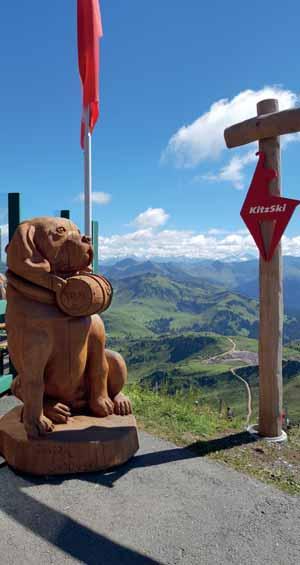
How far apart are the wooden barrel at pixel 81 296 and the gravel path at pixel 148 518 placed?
59.9 inches

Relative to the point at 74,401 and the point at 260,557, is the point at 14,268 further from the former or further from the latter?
the point at 260,557

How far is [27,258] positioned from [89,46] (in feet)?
13.3

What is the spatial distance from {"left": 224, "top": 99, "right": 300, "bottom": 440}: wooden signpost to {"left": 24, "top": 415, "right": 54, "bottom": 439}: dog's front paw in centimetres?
269

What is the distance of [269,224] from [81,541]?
3.81 m

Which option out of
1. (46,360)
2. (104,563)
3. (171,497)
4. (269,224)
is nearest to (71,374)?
(46,360)

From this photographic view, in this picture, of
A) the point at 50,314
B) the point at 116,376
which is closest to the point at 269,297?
the point at 116,376

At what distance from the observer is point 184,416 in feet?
18.3

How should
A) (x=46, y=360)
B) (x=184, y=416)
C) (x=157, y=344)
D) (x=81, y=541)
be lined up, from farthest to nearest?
(x=157, y=344), (x=184, y=416), (x=46, y=360), (x=81, y=541)

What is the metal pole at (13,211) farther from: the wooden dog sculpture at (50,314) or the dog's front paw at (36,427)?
the dog's front paw at (36,427)

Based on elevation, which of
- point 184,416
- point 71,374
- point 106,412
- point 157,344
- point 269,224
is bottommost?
point 157,344

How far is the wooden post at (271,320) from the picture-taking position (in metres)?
4.97

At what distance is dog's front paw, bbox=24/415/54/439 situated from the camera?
12.2ft

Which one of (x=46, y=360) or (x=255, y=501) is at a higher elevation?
(x=46, y=360)

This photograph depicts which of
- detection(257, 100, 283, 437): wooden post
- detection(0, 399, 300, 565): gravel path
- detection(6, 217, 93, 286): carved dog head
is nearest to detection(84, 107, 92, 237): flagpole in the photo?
detection(6, 217, 93, 286): carved dog head
